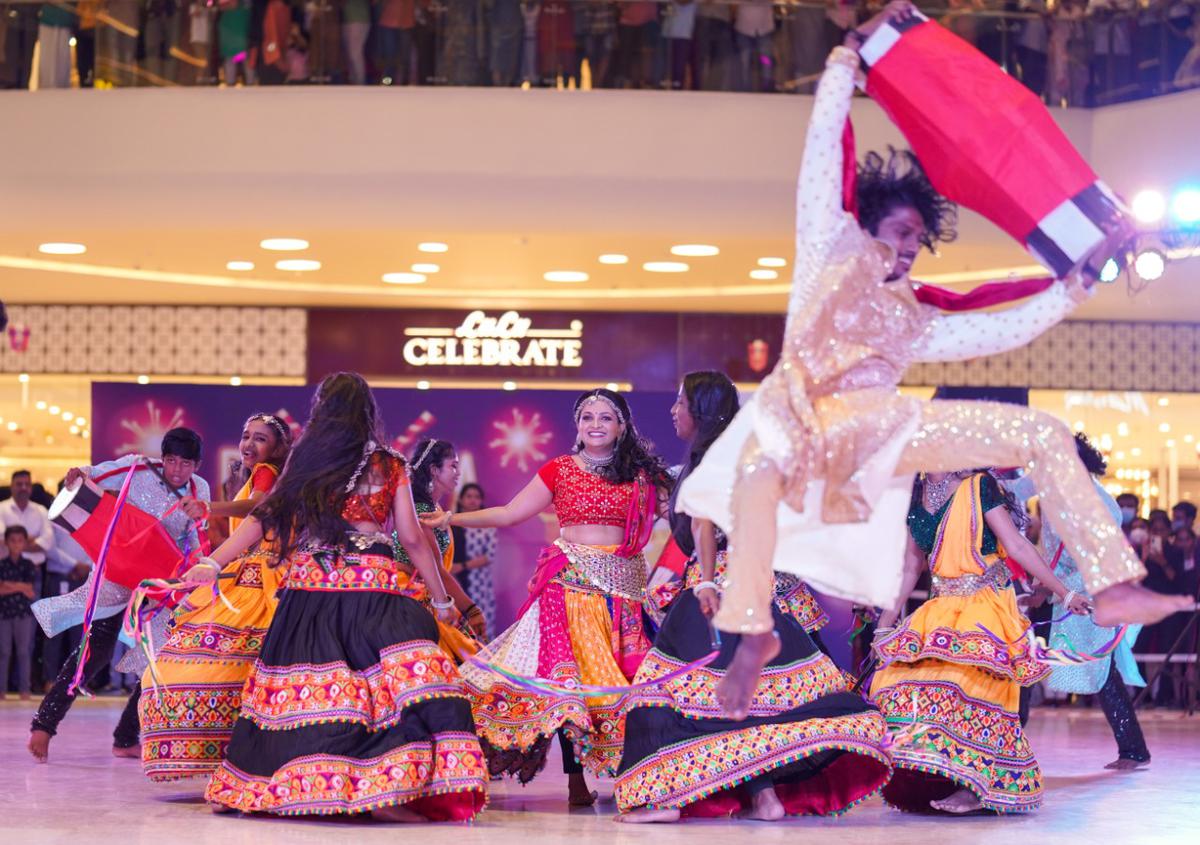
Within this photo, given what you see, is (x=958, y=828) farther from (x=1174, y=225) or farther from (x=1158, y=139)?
(x=1158, y=139)

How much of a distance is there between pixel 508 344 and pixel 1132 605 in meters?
11.6

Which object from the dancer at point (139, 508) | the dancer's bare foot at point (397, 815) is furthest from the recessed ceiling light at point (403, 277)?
the dancer's bare foot at point (397, 815)

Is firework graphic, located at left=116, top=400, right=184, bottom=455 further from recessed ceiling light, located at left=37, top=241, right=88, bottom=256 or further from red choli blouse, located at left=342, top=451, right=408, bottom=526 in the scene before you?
red choli blouse, located at left=342, top=451, right=408, bottom=526

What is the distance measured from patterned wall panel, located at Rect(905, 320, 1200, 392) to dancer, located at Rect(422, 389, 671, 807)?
9.17 meters

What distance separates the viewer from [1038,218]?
3994 mm

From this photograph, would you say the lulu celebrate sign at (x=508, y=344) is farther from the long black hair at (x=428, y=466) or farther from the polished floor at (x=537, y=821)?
the long black hair at (x=428, y=466)

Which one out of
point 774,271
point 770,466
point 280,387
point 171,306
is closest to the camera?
point 770,466

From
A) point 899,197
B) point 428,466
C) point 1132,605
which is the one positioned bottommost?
point 1132,605

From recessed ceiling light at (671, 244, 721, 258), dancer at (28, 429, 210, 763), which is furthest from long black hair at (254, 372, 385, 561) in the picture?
recessed ceiling light at (671, 244, 721, 258)

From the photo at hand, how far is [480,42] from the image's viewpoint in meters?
11.2

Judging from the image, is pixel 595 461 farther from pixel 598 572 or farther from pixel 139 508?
pixel 139 508

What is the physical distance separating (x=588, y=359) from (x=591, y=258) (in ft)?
7.99

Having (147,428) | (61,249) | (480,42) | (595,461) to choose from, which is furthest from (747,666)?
(61,249)

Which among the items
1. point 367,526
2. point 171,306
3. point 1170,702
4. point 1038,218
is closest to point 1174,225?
point 1170,702
